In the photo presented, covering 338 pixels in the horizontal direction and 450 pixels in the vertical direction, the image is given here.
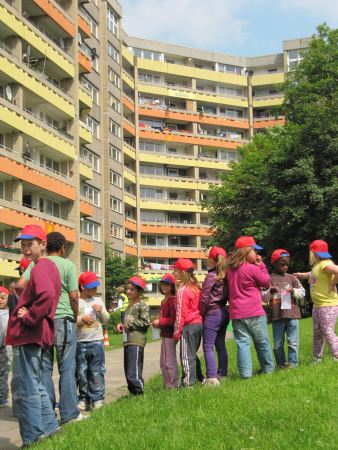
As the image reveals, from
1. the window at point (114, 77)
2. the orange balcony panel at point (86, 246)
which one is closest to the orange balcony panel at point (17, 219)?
the orange balcony panel at point (86, 246)

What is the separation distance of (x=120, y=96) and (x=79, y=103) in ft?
61.5

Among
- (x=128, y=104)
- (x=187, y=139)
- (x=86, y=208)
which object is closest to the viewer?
(x=86, y=208)

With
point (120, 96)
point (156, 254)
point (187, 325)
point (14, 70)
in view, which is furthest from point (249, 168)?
point (187, 325)

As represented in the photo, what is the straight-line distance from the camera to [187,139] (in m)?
77.0

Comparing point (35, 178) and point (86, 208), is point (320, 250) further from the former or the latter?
point (86, 208)

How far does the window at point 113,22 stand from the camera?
64344 millimetres

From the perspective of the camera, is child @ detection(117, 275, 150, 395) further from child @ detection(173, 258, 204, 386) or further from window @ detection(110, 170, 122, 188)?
window @ detection(110, 170, 122, 188)

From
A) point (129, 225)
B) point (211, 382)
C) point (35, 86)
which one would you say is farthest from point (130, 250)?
point (211, 382)

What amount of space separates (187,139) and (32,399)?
71.4 m

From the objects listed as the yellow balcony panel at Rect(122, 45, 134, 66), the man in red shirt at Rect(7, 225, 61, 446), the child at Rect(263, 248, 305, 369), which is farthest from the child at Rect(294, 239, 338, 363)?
the yellow balcony panel at Rect(122, 45, 134, 66)

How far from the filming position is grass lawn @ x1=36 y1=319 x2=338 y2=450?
19.5ft

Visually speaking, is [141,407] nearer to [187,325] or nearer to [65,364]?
[65,364]

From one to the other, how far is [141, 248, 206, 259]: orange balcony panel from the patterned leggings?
2404 inches

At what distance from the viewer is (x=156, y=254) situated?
237 ft
